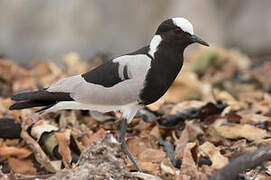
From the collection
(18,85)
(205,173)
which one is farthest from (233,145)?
(18,85)

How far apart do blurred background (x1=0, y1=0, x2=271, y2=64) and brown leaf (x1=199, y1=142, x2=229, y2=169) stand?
3.57 metres

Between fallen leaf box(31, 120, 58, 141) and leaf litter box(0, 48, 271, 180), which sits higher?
fallen leaf box(31, 120, 58, 141)

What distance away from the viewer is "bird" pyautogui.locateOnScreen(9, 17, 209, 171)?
6.95ft

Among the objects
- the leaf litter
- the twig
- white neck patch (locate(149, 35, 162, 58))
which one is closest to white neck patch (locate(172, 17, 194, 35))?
white neck patch (locate(149, 35, 162, 58))

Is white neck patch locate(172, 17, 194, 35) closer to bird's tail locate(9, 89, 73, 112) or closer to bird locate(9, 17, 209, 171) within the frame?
bird locate(9, 17, 209, 171)

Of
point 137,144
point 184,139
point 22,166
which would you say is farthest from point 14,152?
point 184,139

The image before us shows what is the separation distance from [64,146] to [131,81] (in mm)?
589

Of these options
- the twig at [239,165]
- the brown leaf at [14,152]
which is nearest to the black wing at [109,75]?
the brown leaf at [14,152]

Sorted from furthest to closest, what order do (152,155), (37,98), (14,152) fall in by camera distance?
(14,152)
(152,155)
(37,98)

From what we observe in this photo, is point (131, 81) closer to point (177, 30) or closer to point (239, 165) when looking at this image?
point (177, 30)

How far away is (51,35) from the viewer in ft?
18.3

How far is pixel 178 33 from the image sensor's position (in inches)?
84.7

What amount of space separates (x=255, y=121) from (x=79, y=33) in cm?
315

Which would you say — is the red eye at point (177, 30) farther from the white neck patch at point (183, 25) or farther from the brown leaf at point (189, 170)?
the brown leaf at point (189, 170)
